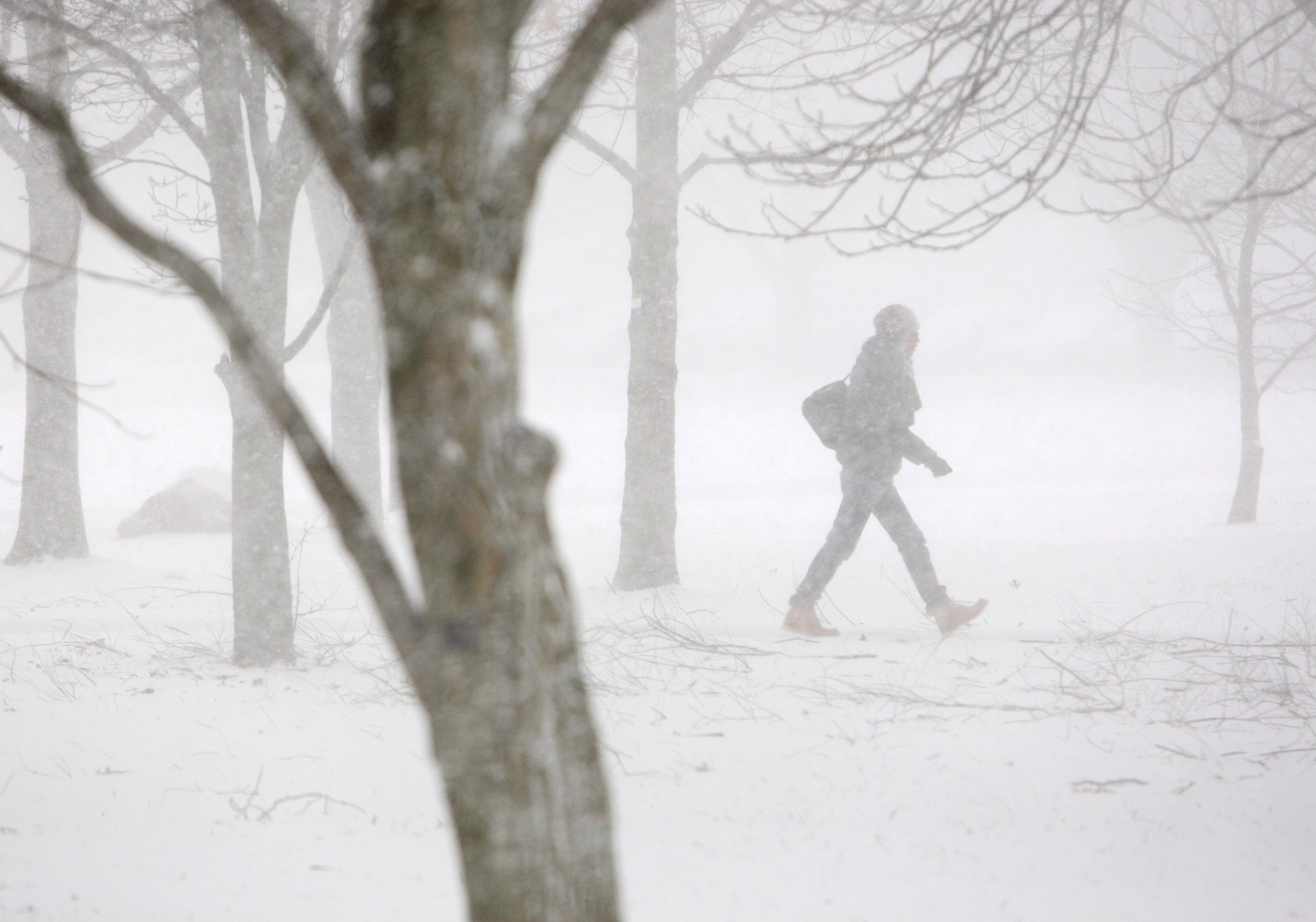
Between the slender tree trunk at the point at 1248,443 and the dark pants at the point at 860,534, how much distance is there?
716 centimetres

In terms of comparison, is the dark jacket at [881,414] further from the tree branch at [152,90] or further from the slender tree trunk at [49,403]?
the slender tree trunk at [49,403]

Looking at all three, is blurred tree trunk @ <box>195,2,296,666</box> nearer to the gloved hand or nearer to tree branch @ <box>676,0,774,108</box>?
tree branch @ <box>676,0,774,108</box>

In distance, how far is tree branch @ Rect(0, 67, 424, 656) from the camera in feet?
4.17

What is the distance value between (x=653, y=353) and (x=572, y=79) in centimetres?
604

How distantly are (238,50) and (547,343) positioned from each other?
30951mm

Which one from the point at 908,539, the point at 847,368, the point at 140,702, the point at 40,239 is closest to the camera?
the point at 140,702

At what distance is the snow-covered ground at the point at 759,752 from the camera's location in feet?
9.10

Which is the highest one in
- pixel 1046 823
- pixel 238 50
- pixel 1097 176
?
pixel 238 50

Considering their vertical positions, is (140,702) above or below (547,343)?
below

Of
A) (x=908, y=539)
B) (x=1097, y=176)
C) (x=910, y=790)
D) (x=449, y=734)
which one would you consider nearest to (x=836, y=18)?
(x=1097, y=176)

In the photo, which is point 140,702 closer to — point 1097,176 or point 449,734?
point 449,734

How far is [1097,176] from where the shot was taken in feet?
17.7

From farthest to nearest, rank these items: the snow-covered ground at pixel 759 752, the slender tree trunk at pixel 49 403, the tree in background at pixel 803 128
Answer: the slender tree trunk at pixel 49 403 < the tree in background at pixel 803 128 < the snow-covered ground at pixel 759 752

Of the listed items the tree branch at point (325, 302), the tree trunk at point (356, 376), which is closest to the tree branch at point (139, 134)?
the tree trunk at point (356, 376)
